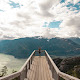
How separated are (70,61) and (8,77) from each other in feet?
331

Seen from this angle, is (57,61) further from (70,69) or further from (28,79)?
(28,79)

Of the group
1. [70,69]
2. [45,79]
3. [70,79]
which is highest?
[70,79]

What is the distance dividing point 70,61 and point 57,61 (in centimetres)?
1874

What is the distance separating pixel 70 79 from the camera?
10.3 ft

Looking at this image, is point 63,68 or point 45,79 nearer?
point 45,79

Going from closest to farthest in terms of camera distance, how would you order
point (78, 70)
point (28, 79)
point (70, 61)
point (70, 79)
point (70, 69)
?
point (70, 79)
point (28, 79)
point (78, 70)
point (70, 69)
point (70, 61)

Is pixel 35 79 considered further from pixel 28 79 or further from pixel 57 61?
pixel 57 61

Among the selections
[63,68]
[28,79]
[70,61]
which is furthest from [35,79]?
[70,61]

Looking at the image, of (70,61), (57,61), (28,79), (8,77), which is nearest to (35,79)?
(28,79)

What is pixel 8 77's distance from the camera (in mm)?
3285

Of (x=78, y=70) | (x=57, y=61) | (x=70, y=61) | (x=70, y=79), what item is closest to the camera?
(x=70, y=79)

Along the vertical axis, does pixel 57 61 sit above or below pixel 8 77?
below

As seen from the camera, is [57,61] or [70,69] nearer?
[70,69]

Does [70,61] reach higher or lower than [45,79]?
lower
